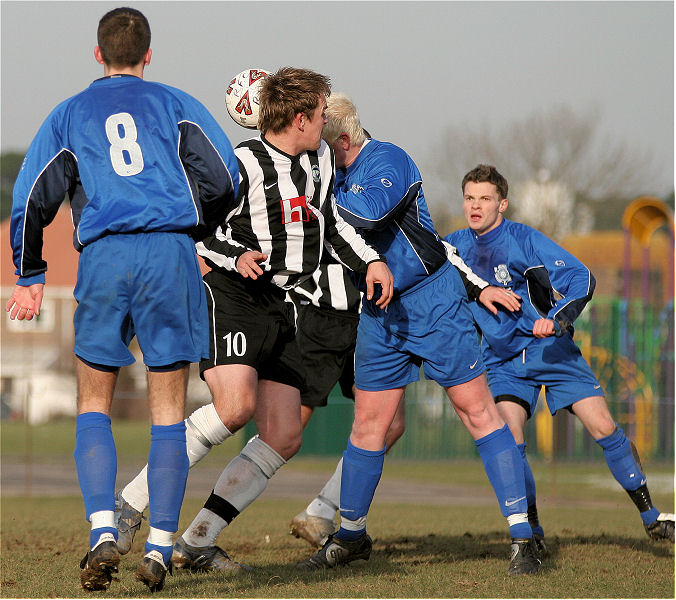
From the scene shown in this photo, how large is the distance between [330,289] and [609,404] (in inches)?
536

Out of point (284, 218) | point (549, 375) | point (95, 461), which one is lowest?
point (95, 461)

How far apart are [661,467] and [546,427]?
97.2 inches

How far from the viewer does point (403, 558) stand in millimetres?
6383

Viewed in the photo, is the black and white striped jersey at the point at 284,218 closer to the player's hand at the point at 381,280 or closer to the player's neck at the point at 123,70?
the player's hand at the point at 381,280

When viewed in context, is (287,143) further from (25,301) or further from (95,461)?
(95,461)

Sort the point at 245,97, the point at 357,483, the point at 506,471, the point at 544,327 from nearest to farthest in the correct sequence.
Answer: the point at 506,471 < the point at 357,483 < the point at 544,327 < the point at 245,97

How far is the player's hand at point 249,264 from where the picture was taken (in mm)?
5148

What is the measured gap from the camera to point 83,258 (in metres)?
4.66

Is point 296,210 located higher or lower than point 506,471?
higher

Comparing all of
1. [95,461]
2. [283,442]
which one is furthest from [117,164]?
[283,442]

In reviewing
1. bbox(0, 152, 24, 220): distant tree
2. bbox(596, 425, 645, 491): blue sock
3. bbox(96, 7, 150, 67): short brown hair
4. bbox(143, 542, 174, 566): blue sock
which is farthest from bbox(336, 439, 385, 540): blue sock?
bbox(0, 152, 24, 220): distant tree

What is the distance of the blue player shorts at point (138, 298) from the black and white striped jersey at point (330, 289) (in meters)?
1.81

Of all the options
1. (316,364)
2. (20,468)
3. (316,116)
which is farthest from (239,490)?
(20,468)

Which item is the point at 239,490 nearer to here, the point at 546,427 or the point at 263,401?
the point at 263,401
